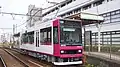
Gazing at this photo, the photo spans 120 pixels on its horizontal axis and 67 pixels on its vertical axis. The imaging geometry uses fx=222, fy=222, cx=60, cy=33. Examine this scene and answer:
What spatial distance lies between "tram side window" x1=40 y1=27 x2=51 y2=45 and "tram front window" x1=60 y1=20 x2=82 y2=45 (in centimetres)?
167

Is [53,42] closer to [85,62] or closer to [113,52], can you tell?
[85,62]

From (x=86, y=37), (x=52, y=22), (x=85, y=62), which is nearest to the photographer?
(x=52, y=22)

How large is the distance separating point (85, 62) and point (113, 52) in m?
2.35

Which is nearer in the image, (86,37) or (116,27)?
(86,37)

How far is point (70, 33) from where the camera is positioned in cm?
1589

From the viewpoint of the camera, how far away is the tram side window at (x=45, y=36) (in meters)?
17.0

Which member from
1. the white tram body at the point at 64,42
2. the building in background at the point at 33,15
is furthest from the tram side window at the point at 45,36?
the building in background at the point at 33,15

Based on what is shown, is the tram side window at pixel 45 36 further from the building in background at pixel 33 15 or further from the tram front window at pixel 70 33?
the building in background at pixel 33 15

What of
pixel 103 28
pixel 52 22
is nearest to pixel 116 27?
pixel 103 28

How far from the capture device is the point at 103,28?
38.5m

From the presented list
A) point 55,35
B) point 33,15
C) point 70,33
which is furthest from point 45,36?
point 33,15

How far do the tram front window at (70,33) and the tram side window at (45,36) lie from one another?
65.9 inches

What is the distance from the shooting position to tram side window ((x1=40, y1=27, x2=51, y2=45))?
17.0 meters

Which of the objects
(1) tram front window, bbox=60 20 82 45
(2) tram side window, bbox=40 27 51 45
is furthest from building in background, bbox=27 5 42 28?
(1) tram front window, bbox=60 20 82 45
